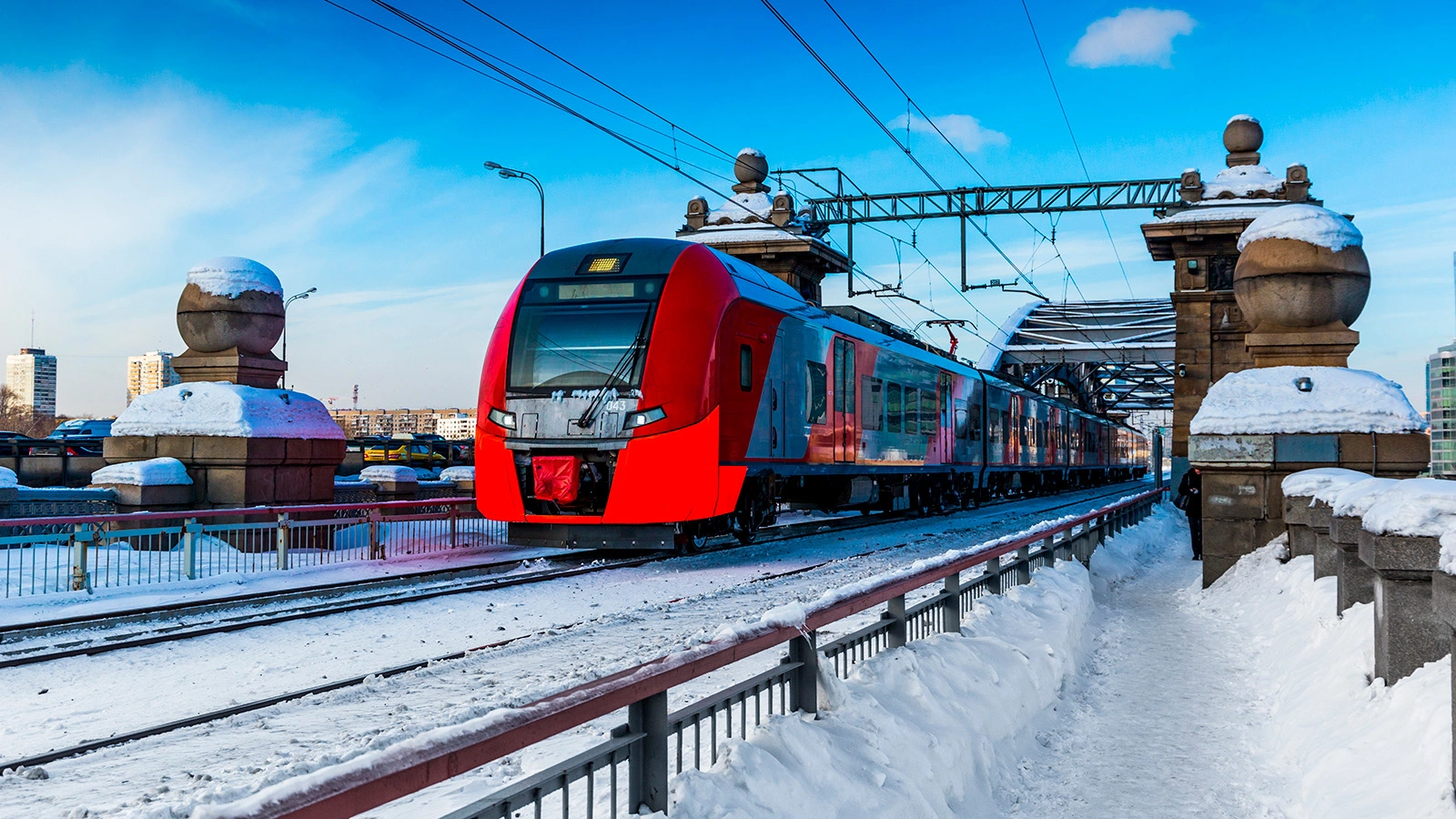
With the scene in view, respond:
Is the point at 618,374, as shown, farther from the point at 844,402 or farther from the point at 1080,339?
the point at 1080,339

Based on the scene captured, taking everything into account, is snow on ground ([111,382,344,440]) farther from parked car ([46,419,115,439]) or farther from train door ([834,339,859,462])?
parked car ([46,419,115,439])

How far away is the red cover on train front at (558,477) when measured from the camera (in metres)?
13.0

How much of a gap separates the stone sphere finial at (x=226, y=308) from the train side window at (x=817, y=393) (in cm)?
875

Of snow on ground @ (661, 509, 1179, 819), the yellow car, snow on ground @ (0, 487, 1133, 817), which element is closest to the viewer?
snow on ground @ (661, 509, 1179, 819)

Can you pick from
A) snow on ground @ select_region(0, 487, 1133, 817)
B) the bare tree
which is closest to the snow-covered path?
snow on ground @ select_region(0, 487, 1133, 817)

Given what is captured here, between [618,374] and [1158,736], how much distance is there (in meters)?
7.63

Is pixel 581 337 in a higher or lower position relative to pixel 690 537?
higher

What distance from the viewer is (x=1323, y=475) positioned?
1098cm

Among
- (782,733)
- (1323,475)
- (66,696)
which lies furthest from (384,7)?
(1323,475)

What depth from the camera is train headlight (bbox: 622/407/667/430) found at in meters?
12.9

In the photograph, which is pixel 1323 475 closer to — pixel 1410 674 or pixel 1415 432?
pixel 1415 432

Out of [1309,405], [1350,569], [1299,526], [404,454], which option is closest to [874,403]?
[1309,405]

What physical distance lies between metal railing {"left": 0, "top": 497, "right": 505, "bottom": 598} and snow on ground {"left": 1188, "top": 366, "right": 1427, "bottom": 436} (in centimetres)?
1016

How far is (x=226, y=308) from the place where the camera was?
17.7m
